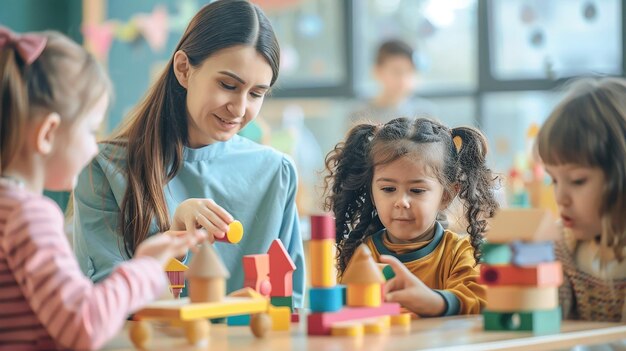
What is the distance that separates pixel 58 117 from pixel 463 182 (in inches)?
38.0

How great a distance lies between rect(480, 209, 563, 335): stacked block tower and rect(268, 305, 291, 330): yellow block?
0.28 metres

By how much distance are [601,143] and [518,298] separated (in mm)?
294

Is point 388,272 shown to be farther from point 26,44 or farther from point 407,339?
point 26,44

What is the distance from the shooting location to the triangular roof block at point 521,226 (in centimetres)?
144

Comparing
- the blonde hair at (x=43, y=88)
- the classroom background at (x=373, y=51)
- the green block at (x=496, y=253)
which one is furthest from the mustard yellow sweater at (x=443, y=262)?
the classroom background at (x=373, y=51)

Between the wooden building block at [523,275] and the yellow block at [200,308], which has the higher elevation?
the wooden building block at [523,275]

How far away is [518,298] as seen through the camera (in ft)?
4.65

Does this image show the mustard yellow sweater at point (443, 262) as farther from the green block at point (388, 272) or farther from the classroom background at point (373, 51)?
the classroom background at point (373, 51)

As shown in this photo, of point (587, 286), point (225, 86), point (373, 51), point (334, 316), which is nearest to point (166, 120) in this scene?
point (225, 86)

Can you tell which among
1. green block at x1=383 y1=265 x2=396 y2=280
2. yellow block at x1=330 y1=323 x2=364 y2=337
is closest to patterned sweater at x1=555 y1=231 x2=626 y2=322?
green block at x1=383 y1=265 x2=396 y2=280

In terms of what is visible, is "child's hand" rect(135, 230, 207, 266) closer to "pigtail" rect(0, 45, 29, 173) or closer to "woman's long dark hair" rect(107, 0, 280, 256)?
"pigtail" rect(0, 45, 29, 173)

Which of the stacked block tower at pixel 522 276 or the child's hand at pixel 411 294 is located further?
the child's hand at pixel 411 294

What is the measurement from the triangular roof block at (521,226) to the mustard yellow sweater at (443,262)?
280mm

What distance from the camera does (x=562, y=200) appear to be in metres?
1.57
